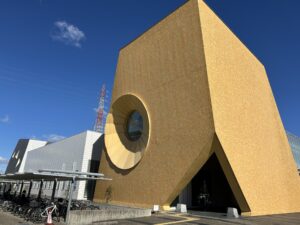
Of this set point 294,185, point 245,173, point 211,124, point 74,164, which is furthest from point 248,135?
point 74,164

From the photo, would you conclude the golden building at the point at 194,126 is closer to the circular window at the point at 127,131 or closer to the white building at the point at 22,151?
the circular window at the point at 127,131

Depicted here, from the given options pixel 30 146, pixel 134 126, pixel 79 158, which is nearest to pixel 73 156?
pixel 79 158

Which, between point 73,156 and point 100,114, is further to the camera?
point 100,114

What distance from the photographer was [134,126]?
24703mm

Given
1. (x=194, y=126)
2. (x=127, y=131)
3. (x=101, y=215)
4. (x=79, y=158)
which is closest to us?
(x=101, y=215)

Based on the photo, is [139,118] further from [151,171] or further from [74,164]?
[74,164]

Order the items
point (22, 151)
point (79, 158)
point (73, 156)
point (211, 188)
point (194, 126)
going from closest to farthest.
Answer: point (194, 126) → point (211, 188) → point (79, 158) → point (73, 156) → point (22, 151)

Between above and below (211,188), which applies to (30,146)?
above

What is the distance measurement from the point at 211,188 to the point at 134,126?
967 centimetres

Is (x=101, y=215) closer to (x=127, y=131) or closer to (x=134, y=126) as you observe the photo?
(x=134, y=126)

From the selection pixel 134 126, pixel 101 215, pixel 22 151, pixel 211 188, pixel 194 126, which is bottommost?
pixel 101 215

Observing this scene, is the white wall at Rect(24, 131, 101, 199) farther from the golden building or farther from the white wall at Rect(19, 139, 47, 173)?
the white wall at Rect(19, 139, 47, 173)

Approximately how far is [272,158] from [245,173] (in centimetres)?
687

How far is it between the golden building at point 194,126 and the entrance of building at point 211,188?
0.09 metres
